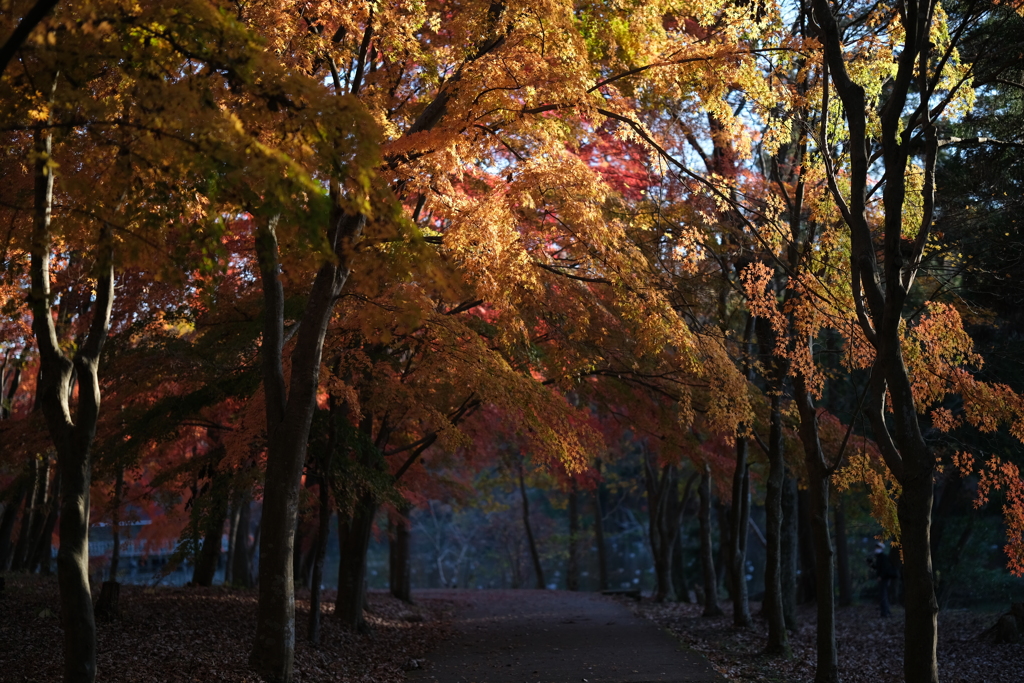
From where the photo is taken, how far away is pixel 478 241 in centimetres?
856

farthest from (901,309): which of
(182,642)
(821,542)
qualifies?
(182,642)

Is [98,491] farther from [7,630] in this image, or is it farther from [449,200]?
[449,200]

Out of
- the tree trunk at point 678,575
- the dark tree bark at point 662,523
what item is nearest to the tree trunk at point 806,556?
the tree trunk at point 678,575

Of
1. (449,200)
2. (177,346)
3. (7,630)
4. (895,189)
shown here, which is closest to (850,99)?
(895,189)

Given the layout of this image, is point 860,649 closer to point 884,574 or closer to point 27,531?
point 884,574

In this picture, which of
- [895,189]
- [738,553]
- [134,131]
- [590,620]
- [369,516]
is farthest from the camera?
[590,620]

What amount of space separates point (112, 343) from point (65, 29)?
24.3 feet

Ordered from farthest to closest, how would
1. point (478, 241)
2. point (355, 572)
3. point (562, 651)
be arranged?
1. point (355, 572)
2. point (562, 651)
3. point (478, 241)

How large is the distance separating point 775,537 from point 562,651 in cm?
395

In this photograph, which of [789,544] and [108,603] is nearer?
[108,603]

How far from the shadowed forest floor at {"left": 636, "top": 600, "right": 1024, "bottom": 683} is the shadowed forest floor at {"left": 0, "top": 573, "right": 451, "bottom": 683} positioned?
4.66 metres

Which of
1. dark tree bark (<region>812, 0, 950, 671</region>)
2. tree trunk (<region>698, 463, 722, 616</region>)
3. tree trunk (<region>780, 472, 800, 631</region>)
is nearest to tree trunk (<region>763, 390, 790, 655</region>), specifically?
tree trunk (<region>780, 472, 800, 631</region>)

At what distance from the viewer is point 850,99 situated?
25.2ft

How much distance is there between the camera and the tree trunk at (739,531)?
14.5m
